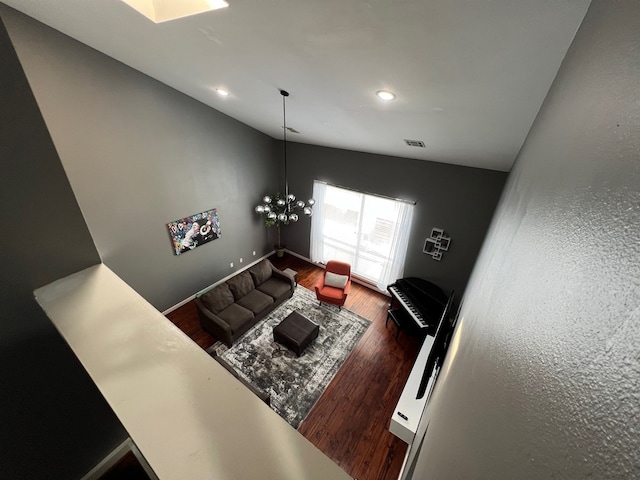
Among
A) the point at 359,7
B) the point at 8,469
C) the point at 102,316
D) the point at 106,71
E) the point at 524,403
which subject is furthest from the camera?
the point at 106,71

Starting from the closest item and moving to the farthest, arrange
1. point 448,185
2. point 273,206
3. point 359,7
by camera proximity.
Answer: point 359,7 < point 448,185 < point 273,206

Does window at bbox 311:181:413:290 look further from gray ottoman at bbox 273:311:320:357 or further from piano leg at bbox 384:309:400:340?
gray ottoman at bbox 273:311:320:357

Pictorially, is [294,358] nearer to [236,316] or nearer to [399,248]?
[236,316]

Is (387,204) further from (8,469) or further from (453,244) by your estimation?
(8,469)

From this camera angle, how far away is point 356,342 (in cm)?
462

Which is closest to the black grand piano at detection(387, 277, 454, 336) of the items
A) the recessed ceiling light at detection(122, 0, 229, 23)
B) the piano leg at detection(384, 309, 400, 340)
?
the piano leg at detection(384, 309, 400, 340)

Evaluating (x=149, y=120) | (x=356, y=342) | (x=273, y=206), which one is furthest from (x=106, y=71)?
(x=356, y=342)

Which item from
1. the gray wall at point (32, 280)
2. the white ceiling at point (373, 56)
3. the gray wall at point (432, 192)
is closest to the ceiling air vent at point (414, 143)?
the white ceiling at point (373, 56)

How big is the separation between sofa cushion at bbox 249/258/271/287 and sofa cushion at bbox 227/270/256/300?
10 cm

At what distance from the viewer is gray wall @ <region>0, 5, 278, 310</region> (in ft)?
10.2

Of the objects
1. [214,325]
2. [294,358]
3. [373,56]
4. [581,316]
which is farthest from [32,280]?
[294,358]

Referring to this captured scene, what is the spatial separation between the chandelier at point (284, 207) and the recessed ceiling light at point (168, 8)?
1.12 m

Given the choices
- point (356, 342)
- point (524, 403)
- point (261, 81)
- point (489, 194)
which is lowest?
point (356, 342)

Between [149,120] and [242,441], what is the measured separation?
4548mm
